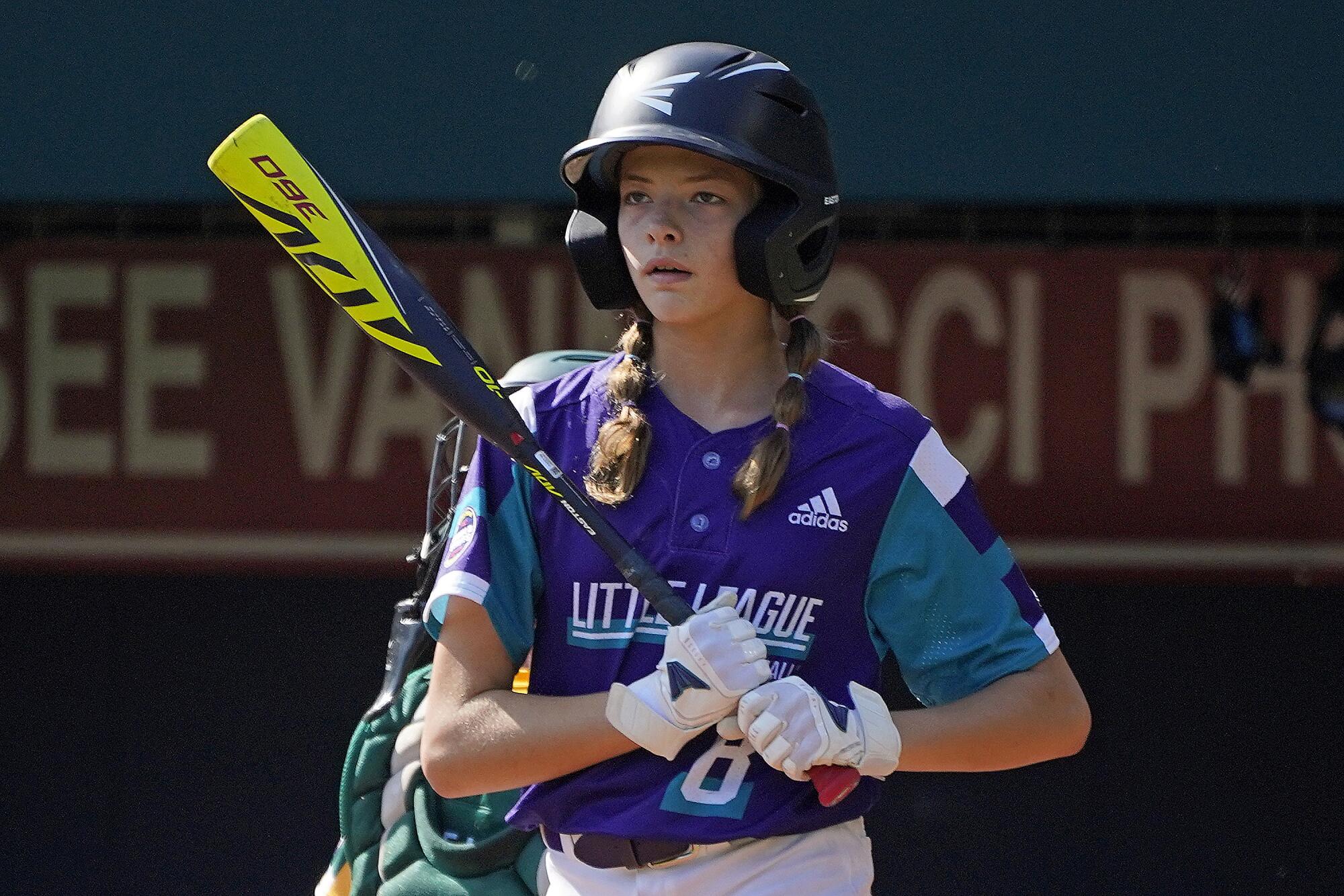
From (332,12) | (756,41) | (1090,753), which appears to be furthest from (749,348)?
(1090,753)

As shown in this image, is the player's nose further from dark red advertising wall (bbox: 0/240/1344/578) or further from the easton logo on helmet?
dark red advertising wall (bbox: 0/240/1344/578)

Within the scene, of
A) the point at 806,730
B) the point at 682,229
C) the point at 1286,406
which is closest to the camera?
the point at 806,730

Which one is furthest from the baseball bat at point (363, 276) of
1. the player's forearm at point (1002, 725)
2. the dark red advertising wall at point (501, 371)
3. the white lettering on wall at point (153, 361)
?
the white lettering on wall at point (153, 361)

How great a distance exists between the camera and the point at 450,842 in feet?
9.35

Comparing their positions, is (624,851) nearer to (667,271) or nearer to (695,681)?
(695,681)

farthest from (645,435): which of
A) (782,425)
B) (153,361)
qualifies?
(153,361)

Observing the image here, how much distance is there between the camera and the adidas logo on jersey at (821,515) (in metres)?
1.89

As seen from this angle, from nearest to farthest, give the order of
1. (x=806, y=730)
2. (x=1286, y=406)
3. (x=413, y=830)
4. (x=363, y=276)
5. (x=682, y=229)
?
(x=806, y=730)
(x=682, y=229)
(x=363, y=276)
(x=413, y=830)
(x=1286, y=406)

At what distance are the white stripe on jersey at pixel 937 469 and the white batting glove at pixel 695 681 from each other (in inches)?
11.7

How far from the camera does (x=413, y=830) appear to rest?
294 centimetres

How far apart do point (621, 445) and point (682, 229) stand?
0.24 meters

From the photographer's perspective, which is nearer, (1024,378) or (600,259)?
(600,259)

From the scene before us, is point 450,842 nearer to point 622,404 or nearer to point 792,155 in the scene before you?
point 622,404

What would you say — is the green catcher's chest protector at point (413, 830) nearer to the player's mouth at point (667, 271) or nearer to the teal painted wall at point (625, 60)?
the player's mouth at point (667, 271)
